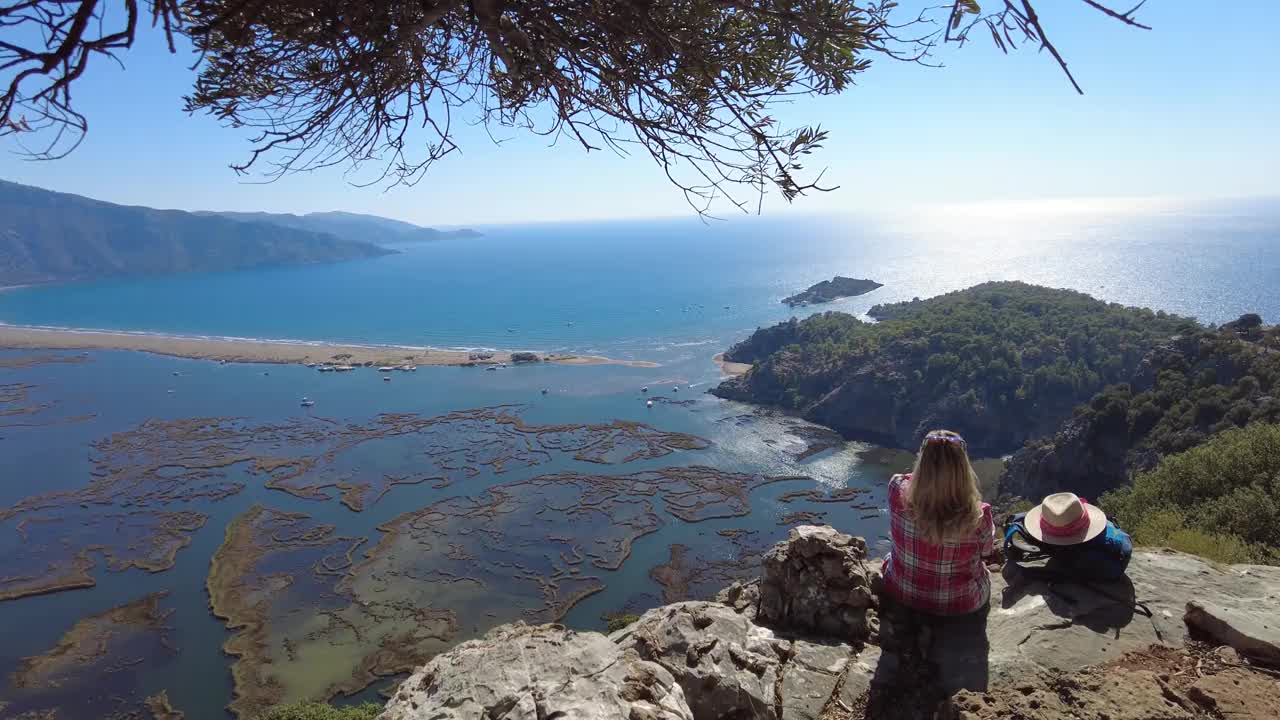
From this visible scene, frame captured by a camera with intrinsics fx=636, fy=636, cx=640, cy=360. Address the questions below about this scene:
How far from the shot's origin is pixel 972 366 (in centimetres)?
4016

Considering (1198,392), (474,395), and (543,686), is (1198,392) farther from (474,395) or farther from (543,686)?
(474,395)

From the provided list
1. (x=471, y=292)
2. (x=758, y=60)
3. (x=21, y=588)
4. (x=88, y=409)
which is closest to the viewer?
(x=758, y=60)

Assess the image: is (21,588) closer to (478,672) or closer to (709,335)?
(478,672)

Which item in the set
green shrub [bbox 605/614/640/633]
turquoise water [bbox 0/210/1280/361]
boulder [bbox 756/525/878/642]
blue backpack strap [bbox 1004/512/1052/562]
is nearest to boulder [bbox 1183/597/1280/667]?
blue backpack strap [bbox 1004/512/1052/562]

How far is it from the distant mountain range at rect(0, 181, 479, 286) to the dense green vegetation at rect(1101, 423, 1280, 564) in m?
174

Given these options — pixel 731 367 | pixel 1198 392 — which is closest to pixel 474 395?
pixel 731 367

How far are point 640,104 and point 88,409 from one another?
6024 centimetres

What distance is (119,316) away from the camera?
302 ft

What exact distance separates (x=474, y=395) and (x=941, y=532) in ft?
162

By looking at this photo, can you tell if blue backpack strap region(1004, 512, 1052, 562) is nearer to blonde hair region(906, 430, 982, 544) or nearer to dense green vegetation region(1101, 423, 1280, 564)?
blonde hair region(906, 430, 982, 544)

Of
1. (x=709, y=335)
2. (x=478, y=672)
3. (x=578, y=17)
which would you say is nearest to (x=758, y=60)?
(x=578, y=17)

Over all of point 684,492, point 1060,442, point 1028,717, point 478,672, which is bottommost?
point 684,492

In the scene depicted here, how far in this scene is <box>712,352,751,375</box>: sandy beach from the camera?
55781mm

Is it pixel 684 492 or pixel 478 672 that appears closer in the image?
pixel 478 672
